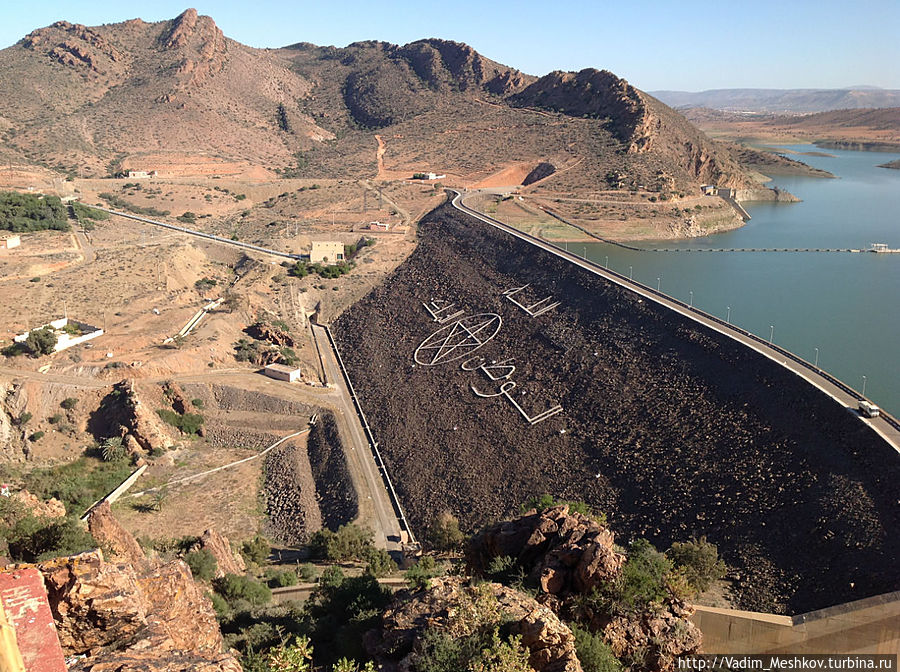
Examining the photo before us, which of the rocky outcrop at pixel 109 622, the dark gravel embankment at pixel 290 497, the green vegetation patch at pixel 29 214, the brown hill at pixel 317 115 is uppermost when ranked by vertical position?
the brown hill at pixel 317 115

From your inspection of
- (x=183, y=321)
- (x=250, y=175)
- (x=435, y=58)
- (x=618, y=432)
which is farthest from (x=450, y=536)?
(x=435, y=58)

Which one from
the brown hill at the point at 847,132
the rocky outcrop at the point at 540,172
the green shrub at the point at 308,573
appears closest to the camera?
the green shrub at the point at 308,573

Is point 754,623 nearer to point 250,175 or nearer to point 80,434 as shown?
point 80,434

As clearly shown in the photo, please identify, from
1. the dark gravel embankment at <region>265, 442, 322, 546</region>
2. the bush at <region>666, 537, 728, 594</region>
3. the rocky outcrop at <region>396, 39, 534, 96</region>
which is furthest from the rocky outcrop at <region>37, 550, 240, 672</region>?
the rocky outcrop at <region>396, 39, 534, 96</region>

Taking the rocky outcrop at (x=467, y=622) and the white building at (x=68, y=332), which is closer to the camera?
the rocky outcrop at (x=467, y=622)

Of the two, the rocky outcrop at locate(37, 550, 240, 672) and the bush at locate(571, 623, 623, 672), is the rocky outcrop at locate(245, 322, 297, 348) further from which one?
the bush at locate(571, 623, 623, 672)

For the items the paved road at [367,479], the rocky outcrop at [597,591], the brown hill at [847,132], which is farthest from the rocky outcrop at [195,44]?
the brown hill at [847,132]

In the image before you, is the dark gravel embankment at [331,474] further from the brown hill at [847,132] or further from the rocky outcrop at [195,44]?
the brown hill at [847,132]

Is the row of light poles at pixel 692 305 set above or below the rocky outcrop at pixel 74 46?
below
